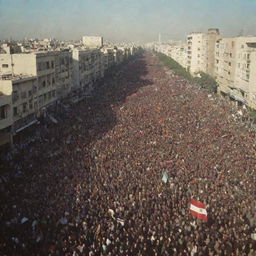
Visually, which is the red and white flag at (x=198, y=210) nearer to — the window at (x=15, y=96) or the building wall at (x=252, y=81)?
the window at (x=15, y=96)

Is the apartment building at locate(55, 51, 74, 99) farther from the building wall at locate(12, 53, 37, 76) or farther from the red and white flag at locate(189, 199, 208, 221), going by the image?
the red and white flag at locate(189, 199, 208, 221)

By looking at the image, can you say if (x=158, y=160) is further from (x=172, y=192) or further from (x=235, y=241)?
(x=235, y=241)

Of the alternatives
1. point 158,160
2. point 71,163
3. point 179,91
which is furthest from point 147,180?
point 179,91

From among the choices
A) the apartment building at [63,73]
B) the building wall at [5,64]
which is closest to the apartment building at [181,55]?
the apartment building at [63,73]

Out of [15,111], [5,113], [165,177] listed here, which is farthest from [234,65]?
[165,177]

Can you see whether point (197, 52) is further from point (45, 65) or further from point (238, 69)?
point (45, 65)

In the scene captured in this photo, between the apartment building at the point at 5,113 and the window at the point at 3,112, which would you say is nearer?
the apartment building at the point at 5,113
